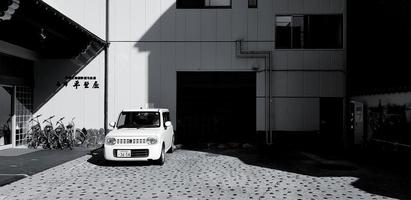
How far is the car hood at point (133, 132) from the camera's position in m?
10.6

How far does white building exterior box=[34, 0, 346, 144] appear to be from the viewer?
16500 mm

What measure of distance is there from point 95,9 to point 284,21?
28.1ft

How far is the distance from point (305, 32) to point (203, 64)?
4908mm

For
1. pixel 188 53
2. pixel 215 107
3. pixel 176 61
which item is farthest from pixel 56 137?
pixel 215 107

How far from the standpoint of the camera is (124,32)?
16.6 metres

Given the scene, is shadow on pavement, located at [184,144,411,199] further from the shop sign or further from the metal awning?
the metal awning

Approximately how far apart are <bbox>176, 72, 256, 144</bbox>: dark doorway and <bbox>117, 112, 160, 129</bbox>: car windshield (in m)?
4.88

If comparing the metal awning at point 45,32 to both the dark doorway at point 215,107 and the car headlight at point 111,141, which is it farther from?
the dark doorway at point 215,107

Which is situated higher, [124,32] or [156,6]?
[156,6]

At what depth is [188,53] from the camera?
16562mm

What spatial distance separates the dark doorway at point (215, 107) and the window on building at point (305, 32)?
2.23m

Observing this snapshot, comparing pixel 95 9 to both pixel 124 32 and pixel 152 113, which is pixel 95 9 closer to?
pixel 124 32

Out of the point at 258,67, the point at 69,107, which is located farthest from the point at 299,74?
the point at 69,107

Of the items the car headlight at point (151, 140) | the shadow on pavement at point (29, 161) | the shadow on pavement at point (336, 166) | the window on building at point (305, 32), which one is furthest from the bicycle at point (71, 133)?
the window on building at point (305, 32)
